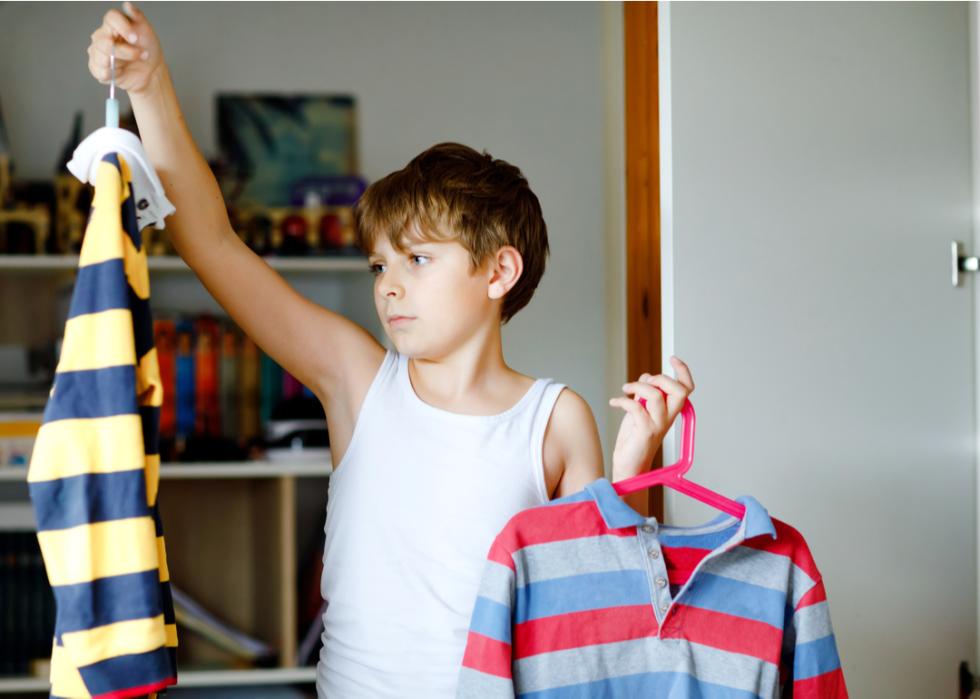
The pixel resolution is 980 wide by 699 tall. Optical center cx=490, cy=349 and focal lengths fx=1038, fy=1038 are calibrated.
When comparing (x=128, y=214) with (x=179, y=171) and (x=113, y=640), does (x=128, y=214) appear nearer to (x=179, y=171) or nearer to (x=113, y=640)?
(x=179, y=171)

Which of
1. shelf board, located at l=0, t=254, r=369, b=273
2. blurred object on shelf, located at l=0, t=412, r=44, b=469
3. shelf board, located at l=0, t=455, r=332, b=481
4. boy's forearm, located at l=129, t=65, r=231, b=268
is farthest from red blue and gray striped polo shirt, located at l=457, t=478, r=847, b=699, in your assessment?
blurred object on shelf, located at l=0, t=412, r=44, b=469

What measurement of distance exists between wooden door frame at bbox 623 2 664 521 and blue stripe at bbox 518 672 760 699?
0.67 meters

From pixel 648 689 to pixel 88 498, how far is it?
59 centimetres

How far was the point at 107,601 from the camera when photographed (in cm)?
81

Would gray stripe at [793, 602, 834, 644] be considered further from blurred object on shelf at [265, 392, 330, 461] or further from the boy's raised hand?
blurred object on shelf at [265, 392, 330, 461]

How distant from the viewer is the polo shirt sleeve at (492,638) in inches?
39.6

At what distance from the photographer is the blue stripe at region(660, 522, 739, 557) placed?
111 centimetres

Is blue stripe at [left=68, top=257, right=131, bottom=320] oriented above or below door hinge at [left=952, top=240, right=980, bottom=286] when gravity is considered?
below

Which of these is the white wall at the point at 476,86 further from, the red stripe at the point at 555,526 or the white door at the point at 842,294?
the red stripe at the point at 555,526

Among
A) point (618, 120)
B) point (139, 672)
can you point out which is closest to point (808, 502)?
point (139, 672)

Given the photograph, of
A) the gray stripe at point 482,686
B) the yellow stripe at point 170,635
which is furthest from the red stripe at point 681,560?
the yellow stripe at point 170,635

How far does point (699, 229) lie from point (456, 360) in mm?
422

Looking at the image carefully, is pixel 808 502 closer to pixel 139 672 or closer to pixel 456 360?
pixel 456 360

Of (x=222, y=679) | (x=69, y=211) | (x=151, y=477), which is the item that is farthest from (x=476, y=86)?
(x=151, y=477)
